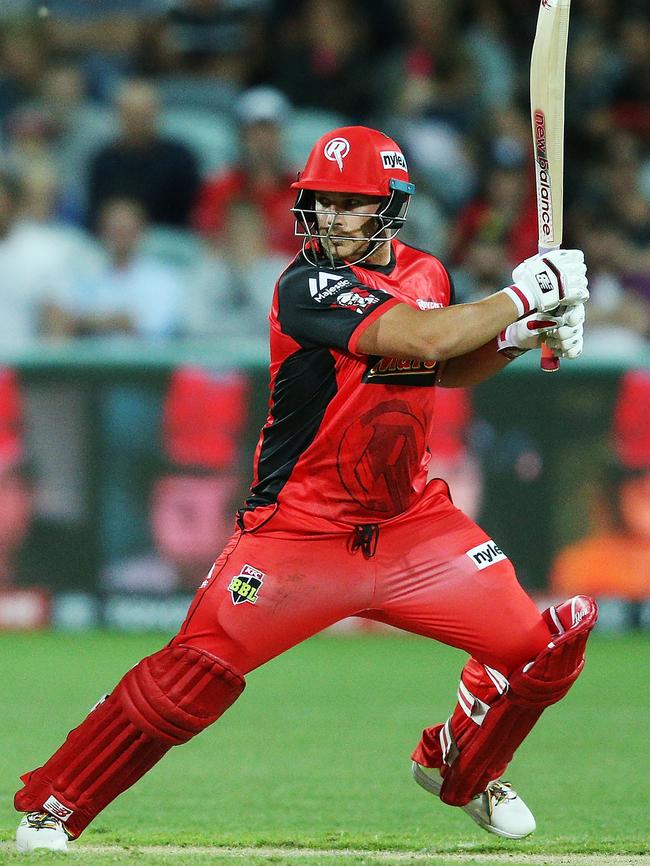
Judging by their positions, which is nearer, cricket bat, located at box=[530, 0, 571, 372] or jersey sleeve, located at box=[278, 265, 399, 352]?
jersey sleeve, located at box=[278, 265, 399, 352]

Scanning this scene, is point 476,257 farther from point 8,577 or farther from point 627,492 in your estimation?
point 8,577

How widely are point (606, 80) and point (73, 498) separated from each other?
589cm

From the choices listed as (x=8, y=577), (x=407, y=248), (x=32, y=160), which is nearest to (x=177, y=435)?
(x=8, y=577)

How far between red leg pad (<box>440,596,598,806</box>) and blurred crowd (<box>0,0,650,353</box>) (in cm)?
562

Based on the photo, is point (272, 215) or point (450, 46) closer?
point (272, 215)

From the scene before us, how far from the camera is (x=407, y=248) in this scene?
4961 mm

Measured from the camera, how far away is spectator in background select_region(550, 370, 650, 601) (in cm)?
920

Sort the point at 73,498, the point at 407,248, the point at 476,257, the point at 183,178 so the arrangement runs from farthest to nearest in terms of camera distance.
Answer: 1. the point at 183,178
2. the point at 476,257
3. the point at 73,498
4. the point at 407,248

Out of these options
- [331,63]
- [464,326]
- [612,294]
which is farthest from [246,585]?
[331,63]

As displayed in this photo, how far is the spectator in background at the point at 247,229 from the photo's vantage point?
1029 cm

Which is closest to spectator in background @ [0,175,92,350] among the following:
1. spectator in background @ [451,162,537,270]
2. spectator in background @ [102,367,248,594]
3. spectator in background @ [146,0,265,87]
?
spectator in background @ [102,367,248,594]

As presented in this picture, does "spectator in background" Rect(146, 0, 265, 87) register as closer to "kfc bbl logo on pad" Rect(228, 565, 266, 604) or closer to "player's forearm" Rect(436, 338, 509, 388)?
"player's forearm" Rect(436, 338, 509, 388)

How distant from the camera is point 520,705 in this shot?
15.1ft

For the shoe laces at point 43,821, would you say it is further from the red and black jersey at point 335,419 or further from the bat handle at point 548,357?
the bat handle at point 548,357
